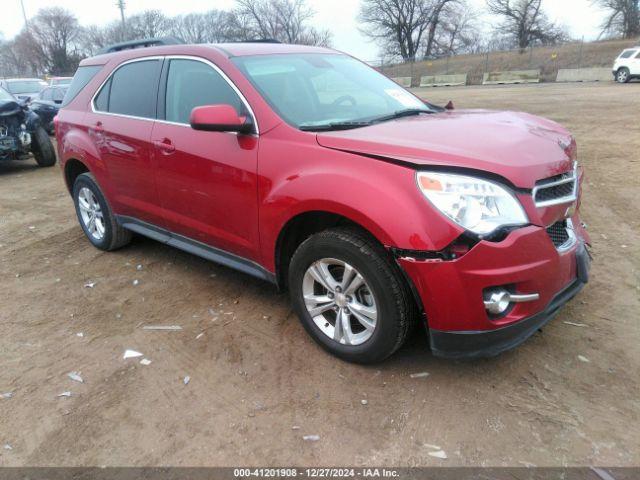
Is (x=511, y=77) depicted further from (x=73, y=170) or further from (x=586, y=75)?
(x=73, y=170)

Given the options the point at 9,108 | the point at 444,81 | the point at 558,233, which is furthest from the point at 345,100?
the point at 444,81

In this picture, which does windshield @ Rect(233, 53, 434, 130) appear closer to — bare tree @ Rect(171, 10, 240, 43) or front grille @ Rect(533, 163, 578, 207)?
front grille @ Rect(533, 163, 578, 207)

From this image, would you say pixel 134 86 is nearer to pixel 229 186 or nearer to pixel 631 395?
pixel 229 186

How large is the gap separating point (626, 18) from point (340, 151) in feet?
203

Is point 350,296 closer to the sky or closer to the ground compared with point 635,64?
closer to the ground

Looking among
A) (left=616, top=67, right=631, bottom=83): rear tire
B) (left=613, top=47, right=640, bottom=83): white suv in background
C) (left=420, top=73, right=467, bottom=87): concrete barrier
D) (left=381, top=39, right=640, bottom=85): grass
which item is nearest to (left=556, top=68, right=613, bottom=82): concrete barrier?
(left=381, top=39, right=640, bottom=85): grass

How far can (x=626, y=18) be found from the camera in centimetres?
5178

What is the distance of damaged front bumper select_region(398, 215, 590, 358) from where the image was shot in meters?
2.38

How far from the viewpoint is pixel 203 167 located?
134 inches

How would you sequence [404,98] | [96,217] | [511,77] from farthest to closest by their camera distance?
[511,77] < [96,217] < [404,98]

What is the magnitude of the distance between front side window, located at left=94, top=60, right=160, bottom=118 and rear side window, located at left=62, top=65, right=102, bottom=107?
31 cm

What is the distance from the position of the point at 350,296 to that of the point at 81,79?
3.68m

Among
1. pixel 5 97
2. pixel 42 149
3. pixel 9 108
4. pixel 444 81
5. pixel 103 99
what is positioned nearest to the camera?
pixel 103 99

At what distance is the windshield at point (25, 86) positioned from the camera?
17172 mm
